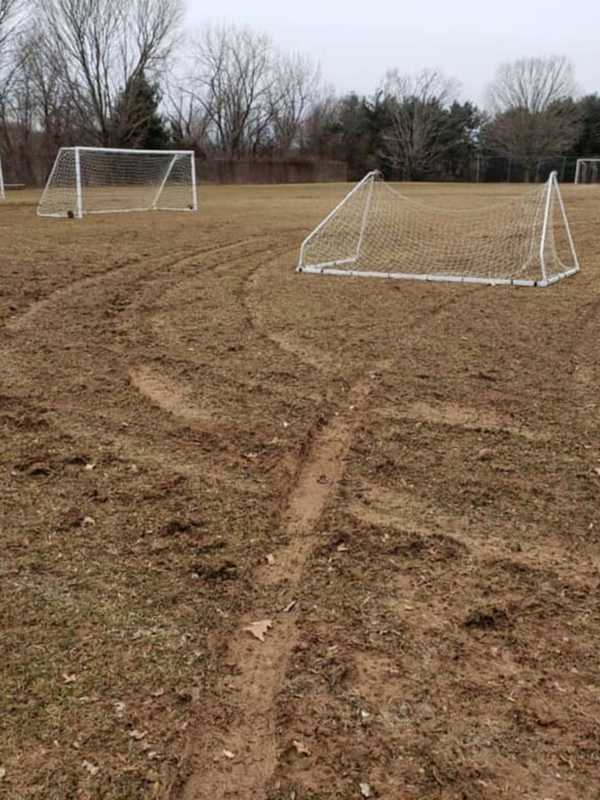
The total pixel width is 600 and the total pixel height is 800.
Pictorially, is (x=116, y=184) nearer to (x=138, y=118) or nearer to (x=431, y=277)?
(x=431, y=277)

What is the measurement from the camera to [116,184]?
19.9 meters

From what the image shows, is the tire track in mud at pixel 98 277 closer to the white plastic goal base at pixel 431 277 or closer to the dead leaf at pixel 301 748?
the white plastic goal base at pixel 431 277

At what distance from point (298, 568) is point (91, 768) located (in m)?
1.04

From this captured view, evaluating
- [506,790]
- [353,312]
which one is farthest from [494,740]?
[353,312]

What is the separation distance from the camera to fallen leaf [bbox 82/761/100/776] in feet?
5.60

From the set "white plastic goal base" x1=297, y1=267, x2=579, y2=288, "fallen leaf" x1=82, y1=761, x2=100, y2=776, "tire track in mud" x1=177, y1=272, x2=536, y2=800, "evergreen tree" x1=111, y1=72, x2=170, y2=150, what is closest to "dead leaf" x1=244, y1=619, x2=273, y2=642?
"tire track in mud" x1=177, y1=272, x2=536, y2=800

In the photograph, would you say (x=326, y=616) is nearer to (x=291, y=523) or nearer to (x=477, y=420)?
(x=291, y=523)

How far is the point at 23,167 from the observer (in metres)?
33.8

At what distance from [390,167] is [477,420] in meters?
47.0

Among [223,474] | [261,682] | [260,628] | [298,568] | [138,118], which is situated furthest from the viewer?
[138,118]

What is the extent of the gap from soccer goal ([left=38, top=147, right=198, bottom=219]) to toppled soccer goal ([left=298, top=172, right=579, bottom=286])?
5.84 m

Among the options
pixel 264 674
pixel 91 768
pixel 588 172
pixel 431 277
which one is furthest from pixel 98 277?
pixel 588 172

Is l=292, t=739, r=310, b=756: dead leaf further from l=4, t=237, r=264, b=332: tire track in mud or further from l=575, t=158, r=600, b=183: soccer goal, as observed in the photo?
l=575, t=158, r=600, b=183: soccer goal

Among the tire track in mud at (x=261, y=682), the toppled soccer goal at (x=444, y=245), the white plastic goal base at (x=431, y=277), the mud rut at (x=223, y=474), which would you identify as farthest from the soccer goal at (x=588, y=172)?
the tire track in mud at (x=261, y=682)
